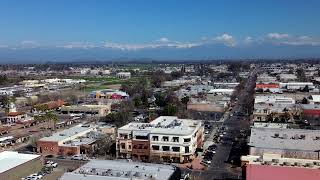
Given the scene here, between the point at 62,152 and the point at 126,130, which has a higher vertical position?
the point at 126,130

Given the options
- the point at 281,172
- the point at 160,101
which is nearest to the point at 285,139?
the point at 281,172

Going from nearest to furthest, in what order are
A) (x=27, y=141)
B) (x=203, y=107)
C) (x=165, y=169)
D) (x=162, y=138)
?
(x=165, y=169), (x=162, y=138), (x=27, y=141), (x=203, y=107)

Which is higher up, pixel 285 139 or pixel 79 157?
pixel 285 139

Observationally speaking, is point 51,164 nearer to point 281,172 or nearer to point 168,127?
point 168,127

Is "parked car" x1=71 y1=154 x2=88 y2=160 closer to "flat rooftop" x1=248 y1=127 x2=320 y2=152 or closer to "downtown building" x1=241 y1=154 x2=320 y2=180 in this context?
"flat rooftop" x1=248 y1=127 x2=320 y2=152

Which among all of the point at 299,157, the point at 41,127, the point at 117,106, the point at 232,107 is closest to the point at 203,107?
the point at 232,107

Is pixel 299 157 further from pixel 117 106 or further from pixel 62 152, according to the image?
pixel 117 106

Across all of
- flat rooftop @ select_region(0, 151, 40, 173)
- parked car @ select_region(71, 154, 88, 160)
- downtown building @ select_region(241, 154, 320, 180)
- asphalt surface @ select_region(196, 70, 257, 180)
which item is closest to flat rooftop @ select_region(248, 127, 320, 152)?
asphalt surface @ select_region(196, 70, 257, 180)

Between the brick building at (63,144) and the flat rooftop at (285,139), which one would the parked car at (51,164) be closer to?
the brick building at (63,144)
